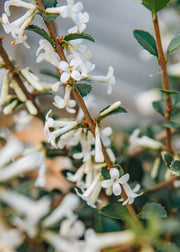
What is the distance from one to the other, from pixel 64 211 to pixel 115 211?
160 mm

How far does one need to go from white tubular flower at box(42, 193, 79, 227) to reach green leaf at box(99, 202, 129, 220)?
123mm

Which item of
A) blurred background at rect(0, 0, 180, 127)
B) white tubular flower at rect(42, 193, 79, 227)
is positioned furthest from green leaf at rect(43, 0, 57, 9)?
blurred background at rect(0, 0, 180, 127)

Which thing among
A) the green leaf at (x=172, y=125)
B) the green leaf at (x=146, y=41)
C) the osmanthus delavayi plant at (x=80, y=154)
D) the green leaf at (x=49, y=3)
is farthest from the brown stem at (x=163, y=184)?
the green leaf at (x=49, y=3)

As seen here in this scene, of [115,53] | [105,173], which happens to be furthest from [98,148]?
[115,53]

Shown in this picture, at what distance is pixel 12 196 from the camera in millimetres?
465

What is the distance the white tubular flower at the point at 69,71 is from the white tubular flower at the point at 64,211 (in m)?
0.26

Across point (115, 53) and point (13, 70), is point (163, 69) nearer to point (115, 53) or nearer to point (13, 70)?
point (13, 70)

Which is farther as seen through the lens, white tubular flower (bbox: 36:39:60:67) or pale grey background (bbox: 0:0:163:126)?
pale grey background (bbox: 0:0:163:126)

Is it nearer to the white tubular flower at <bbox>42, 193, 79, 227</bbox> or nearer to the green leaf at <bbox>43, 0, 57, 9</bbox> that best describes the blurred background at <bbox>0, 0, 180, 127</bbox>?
the white tubular flower at <bbox>42, 193, 79, 227</bbox>

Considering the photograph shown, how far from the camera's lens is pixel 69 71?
389 millimetres

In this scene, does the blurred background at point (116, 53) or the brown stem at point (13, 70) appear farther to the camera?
the blurred background at point (116, 53)

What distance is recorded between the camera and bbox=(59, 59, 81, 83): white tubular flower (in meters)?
0.38

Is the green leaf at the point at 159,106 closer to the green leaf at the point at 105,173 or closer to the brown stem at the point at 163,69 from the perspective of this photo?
the brown stem at the point at 163,69

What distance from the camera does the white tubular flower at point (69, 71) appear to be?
1.24ft
